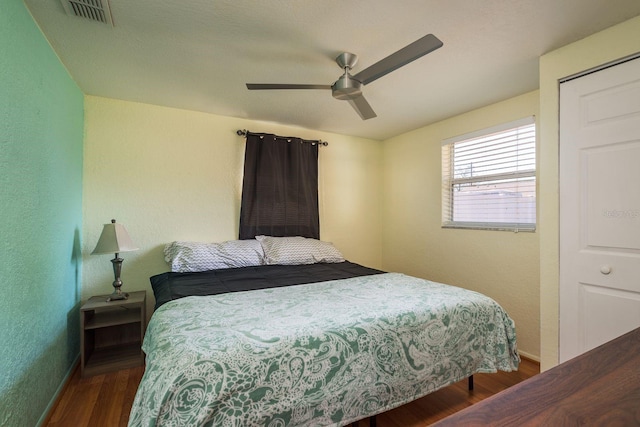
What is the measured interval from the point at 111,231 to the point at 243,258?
108 cm

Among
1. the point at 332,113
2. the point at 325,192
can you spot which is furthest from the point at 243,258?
the point at 332,113

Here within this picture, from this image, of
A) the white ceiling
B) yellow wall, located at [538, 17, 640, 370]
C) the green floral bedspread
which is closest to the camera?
the green floral bedspread

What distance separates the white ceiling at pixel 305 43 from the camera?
4.98ft

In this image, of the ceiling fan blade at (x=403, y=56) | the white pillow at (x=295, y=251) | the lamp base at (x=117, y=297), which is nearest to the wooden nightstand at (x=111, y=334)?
the lamp base at (x=117, y=297)

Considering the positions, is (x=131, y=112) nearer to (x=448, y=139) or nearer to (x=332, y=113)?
(x=332, y=113)

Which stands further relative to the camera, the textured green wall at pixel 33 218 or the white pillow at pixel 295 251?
the white pillow at pixel 295 251

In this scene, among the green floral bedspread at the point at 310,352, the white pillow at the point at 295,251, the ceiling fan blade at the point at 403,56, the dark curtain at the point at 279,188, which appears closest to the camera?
the green floral bedspread at the point at 310,352

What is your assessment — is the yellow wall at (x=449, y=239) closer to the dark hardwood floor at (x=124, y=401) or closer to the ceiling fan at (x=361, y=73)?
the dark hardwood floor at (x=124, y=401)

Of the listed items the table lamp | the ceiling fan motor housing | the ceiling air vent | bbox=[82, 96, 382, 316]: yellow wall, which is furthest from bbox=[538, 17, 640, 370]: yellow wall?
the table lamp

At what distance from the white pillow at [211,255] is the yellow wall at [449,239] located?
185 centimetres

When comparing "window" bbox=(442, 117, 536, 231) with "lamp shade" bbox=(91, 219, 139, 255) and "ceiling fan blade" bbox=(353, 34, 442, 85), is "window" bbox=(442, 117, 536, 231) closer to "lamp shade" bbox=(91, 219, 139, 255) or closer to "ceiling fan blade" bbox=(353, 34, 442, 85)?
"ceiling fan blade" bbox=(353, 34, 442, 85)

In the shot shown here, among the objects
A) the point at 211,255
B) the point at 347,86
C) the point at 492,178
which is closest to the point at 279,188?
the point at 211,255

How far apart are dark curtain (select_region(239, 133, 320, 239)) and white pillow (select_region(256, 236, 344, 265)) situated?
0.63ft

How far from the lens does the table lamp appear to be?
7.59ft
